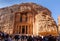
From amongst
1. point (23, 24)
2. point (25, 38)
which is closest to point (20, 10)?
point (23, 24)

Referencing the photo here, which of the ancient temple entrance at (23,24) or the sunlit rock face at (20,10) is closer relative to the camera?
the sunlit rock face at (20,10)

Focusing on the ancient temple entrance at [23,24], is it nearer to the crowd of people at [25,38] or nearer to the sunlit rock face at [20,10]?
the sunlit rock face at [20,10]

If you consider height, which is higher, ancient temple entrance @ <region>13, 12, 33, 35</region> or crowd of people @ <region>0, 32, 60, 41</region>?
ancient temple entrance @ <region>13, 12, 33, 35</region>

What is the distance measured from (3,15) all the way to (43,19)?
5080 millimetres

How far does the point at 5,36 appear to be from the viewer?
9602 millimetres

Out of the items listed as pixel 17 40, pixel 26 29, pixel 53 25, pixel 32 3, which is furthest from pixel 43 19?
pixel 17 40

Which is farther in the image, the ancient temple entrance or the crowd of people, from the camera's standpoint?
the ancient temple entrance

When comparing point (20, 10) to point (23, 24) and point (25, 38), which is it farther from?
point (25, 38)

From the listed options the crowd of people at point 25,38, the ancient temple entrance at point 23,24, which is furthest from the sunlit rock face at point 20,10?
the crowd of people at point 25,38


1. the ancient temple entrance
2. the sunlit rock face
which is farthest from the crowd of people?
the ancient temple entrance

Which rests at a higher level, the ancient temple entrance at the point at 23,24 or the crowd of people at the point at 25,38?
the ancient temple entrance at the point at 23,24

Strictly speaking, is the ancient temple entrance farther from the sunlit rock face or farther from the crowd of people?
the crowd of people

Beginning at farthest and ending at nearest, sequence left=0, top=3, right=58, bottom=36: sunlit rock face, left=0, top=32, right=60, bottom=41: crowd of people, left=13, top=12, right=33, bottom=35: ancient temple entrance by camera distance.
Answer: left=13, top=12, right=33, bottom=35: ancient temple entrance
left=0, top=3, right=58, bottom=36: sunlit rock face
left=0, top=32, right=60, bottom=41: crowd of people

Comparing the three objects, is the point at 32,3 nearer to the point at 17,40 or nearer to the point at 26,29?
the point at 26,29
